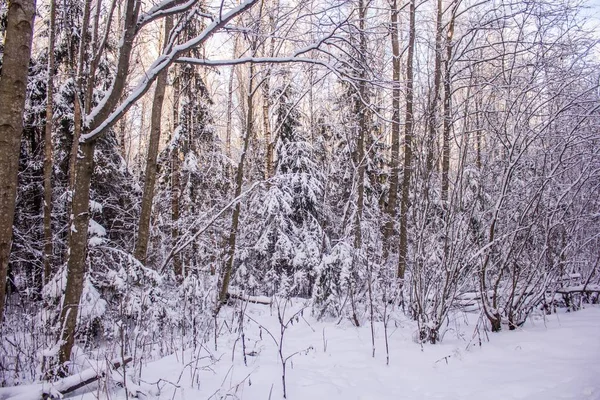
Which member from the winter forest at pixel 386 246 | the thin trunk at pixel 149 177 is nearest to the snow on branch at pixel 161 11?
the winter forest at pixel 386 246

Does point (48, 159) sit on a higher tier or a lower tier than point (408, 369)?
higher

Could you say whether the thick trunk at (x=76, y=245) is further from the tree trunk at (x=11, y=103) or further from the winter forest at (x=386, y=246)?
the tree trunk at (x=11, y=103)

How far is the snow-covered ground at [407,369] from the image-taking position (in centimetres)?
297

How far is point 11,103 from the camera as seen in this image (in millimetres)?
2598

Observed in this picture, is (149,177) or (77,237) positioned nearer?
(77,237)

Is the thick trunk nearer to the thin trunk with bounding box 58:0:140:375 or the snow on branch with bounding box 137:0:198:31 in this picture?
the thin trunk with bounding box 58:0:140:375

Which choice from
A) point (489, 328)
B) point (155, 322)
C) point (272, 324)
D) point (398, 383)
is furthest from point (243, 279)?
point (398, 383)

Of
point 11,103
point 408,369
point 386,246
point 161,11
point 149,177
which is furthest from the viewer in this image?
point 386,246

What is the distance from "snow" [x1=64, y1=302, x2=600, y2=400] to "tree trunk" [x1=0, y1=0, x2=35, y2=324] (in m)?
1.50

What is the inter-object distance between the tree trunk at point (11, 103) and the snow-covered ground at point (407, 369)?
4.80ft

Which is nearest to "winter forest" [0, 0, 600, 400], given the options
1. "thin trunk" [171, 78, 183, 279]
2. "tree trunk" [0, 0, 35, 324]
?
"tree trunk" [0, 0, 35, 324]

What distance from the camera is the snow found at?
2979mm

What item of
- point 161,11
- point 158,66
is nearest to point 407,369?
point 158,66

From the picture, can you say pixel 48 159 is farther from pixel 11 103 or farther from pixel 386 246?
pixel 386 246
